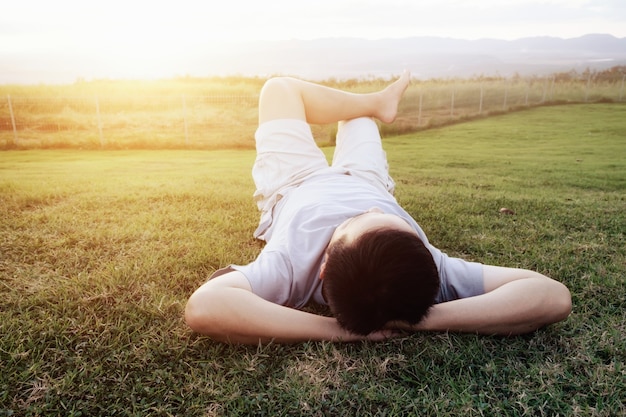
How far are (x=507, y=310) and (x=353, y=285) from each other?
23.8 inches

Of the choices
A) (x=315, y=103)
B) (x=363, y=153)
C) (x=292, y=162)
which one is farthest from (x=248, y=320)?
(x=315, y=103)

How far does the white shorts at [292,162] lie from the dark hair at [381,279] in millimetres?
1104

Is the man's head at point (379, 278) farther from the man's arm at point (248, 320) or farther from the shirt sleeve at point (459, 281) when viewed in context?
the shirt sleeve at point (459, 281)

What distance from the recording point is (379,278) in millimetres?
1312

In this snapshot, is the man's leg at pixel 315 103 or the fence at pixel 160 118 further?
the fence at pixel 160 118

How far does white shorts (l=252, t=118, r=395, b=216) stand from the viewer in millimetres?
2494

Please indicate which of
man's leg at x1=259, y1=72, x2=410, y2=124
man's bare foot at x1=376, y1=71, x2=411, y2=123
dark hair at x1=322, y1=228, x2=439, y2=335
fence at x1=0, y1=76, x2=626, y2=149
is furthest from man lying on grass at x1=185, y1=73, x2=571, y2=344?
fence at x1=0, y1=76, x2=626, y2=149

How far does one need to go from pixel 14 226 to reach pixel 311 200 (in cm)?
207

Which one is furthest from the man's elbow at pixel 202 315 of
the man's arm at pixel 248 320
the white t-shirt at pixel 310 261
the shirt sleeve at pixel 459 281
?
the shirt sleeve at pixel 459 281

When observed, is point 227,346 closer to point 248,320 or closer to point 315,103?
point 248,320

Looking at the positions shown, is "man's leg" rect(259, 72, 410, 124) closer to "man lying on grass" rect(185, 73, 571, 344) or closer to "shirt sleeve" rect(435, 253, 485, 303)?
"man lying on grass" rect(185, 73, 571, 344)

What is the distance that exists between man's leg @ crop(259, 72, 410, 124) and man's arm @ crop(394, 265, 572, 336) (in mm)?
1521

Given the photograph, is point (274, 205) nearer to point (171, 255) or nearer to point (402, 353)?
point (171, 255)

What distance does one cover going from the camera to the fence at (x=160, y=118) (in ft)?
35.7
